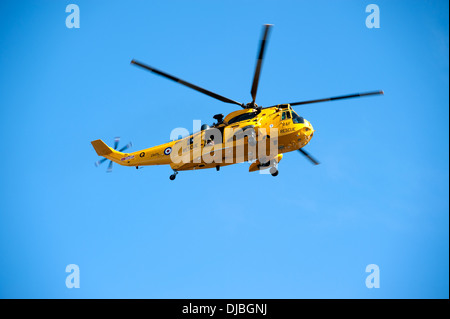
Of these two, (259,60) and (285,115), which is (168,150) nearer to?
(285,115)

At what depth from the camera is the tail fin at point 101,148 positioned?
3719cm

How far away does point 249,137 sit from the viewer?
2853 centimetres

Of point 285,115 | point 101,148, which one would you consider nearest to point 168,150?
point 101,148

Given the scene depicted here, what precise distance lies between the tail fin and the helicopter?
738 cm

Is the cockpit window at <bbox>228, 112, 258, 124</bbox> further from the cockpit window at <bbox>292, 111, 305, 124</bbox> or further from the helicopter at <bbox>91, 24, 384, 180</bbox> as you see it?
the cockpit window at <bbox>292, 111, 305, 124</bbox>

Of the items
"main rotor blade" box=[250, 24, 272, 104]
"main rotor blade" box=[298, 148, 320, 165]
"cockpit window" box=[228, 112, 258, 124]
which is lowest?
"main rotor blade" box=[298, 148, 320, 165]

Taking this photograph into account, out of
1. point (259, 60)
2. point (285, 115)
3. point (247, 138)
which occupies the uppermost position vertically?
point (259, 60)

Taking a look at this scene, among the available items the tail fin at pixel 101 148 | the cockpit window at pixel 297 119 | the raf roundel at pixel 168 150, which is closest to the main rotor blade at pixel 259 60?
the cockpit window at pixel 297 119

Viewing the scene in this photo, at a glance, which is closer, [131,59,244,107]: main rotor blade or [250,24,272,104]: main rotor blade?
[250,24,272,104]: main rotor blade

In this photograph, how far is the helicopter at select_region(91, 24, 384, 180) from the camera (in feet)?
93.7

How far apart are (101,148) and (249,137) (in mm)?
15007

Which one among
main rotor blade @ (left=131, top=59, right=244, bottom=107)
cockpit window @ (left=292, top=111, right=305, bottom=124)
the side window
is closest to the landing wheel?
the side window
